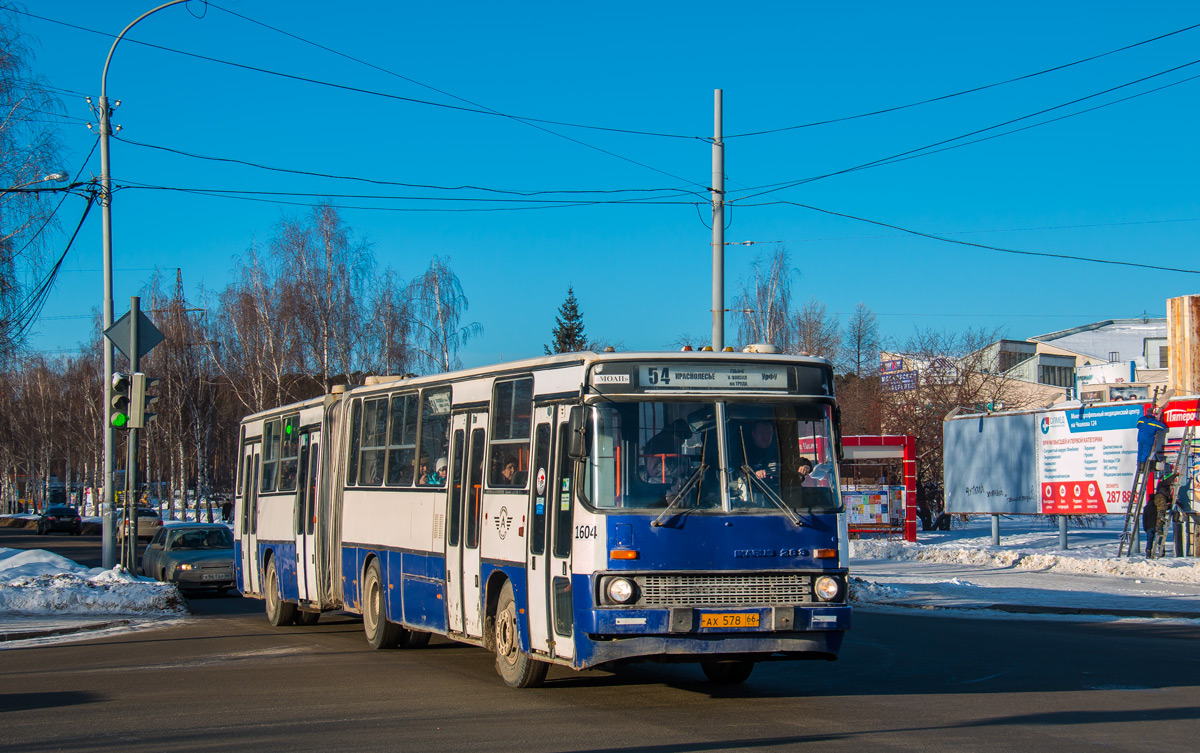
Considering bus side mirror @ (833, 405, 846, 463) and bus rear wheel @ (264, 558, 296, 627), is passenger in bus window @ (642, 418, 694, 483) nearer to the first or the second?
bus side mirror @ (833, 405, 846, 463)

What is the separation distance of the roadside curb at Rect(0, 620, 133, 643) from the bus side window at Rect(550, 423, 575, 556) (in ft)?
33.2

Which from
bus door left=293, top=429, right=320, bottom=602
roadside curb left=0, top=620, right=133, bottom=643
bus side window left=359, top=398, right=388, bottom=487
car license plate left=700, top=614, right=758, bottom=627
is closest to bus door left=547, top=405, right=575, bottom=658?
car license plate left=700, top=614, right=758, bottom=627

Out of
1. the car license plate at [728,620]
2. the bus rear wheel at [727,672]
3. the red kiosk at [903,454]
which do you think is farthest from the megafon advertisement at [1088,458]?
the car license plate at [728,620]

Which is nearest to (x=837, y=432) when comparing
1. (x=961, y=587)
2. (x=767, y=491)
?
(x=767, y=491)

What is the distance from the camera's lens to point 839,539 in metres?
10.1

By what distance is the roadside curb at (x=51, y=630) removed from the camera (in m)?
16.7

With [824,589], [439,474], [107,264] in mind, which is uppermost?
[107,264]

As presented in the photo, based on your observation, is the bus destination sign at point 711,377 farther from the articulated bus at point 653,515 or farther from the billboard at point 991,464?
the billboard at point 991,464

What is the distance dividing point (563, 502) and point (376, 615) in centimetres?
546

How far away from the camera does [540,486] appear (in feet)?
34.7

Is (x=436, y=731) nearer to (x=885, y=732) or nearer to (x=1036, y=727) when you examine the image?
(x=885, y=732)

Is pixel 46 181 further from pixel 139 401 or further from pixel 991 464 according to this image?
pixel 991 464

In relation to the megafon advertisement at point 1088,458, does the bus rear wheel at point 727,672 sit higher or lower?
lower

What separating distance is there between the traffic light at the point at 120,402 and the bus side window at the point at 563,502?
1278 centimetres
